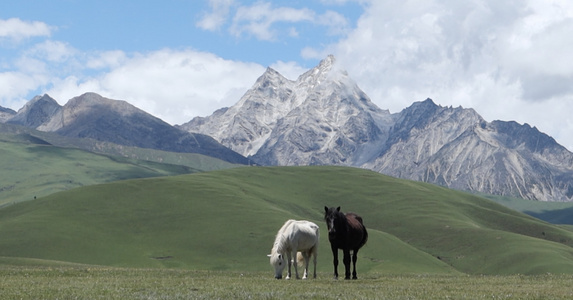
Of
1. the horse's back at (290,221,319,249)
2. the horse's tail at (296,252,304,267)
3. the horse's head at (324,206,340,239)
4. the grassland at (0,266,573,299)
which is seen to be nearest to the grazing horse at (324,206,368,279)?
the horse's head at (324,206,340,239)

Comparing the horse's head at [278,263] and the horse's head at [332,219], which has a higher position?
the horse's head at [332,219]

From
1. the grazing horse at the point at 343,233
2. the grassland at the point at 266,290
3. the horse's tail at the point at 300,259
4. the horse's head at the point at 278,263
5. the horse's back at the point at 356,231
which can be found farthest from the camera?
the horse's tail at the point at 300,259

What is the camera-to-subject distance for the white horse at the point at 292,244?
3912 cm

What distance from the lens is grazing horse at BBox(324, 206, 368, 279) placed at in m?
37.9

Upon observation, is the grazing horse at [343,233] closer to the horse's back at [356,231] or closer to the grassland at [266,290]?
the horse's back at [356,231]

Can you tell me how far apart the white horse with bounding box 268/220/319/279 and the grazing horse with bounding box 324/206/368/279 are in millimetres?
1697

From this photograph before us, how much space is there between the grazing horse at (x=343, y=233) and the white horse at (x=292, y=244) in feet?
5.57

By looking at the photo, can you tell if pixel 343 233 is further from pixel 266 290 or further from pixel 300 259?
pixel 266 290

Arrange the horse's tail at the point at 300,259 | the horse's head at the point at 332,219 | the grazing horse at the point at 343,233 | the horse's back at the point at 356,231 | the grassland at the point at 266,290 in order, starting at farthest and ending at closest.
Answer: the horse's tail at the point at 300,259
the horse's back at the point at 356,231
the grazing horse at the point at 343,233
the horse's head at the point at 332,219
the grassland at the point at 266,290

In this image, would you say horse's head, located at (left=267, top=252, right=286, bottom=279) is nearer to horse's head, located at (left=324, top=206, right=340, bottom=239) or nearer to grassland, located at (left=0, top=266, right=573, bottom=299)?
grassland, located at (left=0, top=266, right=573, bottom=299)

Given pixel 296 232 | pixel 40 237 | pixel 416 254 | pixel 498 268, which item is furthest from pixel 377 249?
pixel 296 232

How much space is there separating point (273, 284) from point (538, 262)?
17328cm

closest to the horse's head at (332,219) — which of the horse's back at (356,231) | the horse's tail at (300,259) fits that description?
the horse's back at (356,231)

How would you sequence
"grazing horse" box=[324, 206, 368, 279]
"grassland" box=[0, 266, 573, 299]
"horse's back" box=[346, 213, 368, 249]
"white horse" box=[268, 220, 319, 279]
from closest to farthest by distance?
1. "grassland" box=[0, 266, 573, 299]
2. "grazing horse" box=[324, 206, 368, 279]
3. "white horse" box=[268, 220, 319, 279]
4. "horse's back" box=[346, 213, 368, 249]
